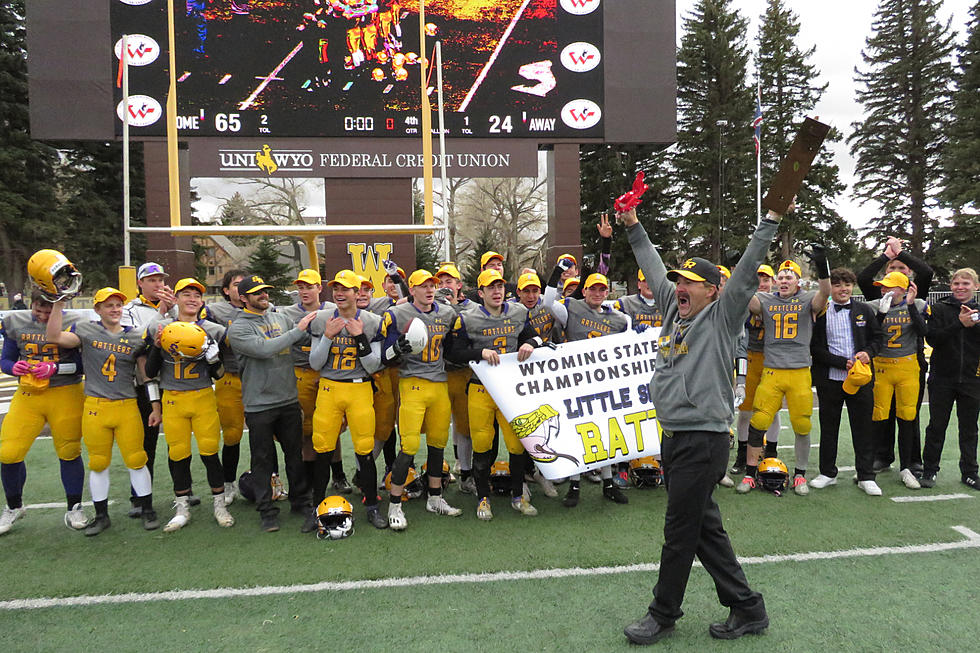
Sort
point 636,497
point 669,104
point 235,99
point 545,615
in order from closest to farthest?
point 545,615 < point 636,497 < point 235,99 < point 669,104

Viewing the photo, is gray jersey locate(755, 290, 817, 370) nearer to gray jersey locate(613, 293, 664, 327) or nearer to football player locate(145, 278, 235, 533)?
gray jersey locate(613, 293, 664, 327)

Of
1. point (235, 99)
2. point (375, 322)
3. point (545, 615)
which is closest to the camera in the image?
point (545, 615)

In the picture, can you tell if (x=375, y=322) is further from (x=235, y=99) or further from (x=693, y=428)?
(x=235, y=99)

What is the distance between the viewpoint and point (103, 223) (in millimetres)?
28719

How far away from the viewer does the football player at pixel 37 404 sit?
5.09 m

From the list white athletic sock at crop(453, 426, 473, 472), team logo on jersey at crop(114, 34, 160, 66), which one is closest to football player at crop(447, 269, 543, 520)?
white athletic sock at crop(453, 426, 473, 472)

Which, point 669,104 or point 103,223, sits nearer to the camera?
point 669,104

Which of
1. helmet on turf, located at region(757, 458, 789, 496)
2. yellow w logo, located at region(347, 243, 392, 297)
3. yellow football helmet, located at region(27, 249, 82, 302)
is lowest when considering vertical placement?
helmet on turf, located at region(757, 458, 789, 496)

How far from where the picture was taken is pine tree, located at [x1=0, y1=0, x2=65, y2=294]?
2666 centimetres

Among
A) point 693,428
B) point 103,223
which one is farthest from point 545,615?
point 103,223

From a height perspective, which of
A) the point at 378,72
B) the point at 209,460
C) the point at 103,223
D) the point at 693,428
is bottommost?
the point at 209,460

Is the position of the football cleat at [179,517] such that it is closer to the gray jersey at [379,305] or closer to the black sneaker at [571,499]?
the gray jersey at [379,305]

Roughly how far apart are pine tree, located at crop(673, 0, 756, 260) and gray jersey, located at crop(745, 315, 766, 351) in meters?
28.9

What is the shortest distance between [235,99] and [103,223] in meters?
16.8
